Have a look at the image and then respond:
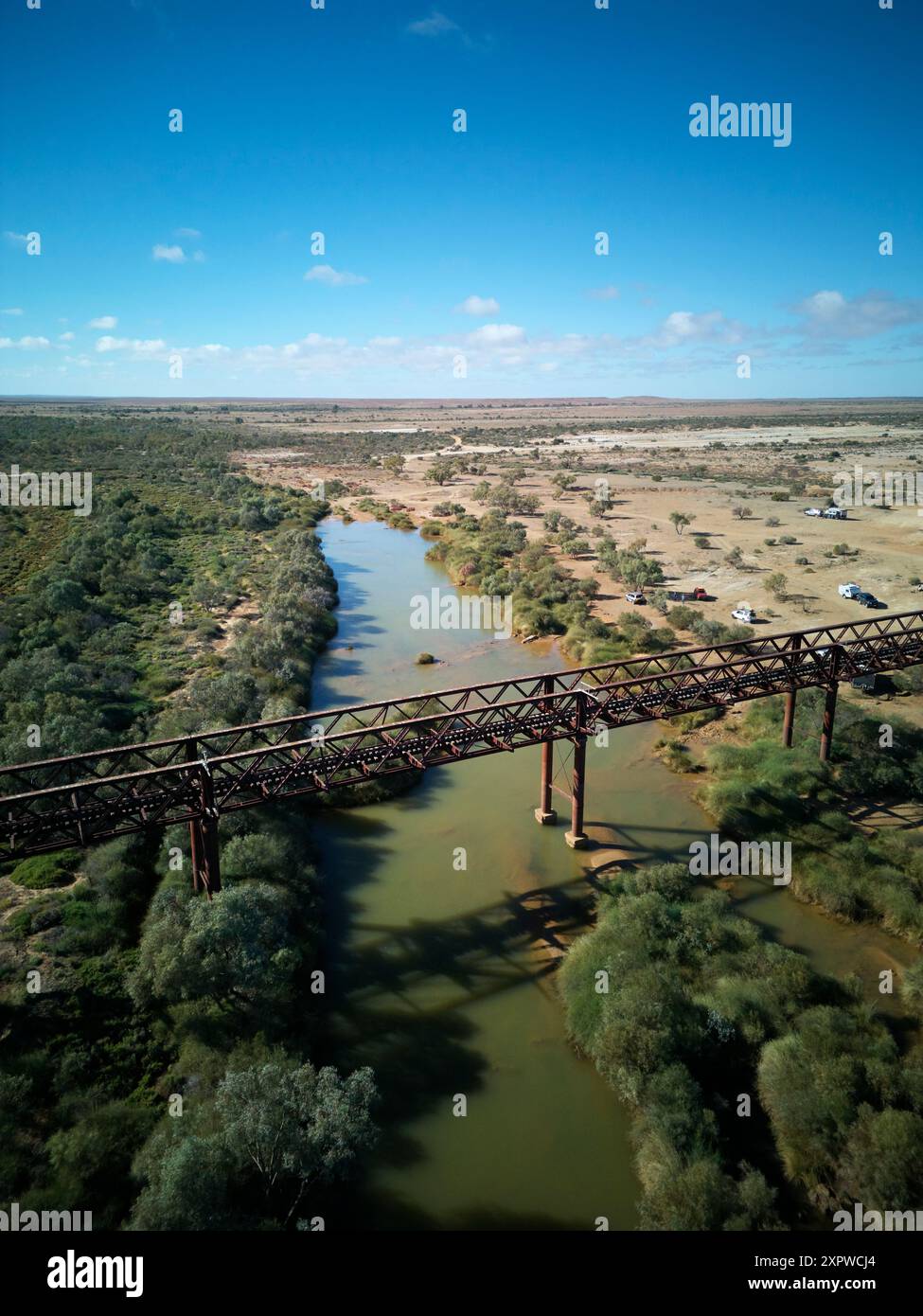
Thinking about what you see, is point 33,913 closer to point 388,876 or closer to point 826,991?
point 388,876

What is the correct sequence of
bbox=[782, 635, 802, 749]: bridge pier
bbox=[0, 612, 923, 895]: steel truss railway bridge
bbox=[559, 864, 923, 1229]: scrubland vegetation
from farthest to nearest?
1. bbox=[782, 635, 802, 749]: bridge pier
2. bbox=[0, 612, 923, 895]: steel truss railway bridge
3. bbox=[559, 864, 923, 1229]: scrubland vegetation

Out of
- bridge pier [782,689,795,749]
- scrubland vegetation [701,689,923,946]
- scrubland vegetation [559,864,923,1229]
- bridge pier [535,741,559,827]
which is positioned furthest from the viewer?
bridge pier [782,689,795,749]

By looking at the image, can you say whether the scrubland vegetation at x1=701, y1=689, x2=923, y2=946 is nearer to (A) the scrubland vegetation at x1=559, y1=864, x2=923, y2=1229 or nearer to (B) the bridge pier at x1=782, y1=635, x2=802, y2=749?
(B) the bridge pier at x1=782, y1=635, x2=802, y2=749

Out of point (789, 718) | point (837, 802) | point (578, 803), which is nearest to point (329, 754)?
point (578, 803)

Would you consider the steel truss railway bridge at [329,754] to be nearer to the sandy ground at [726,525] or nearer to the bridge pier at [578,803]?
the bridge pier at [578,803]

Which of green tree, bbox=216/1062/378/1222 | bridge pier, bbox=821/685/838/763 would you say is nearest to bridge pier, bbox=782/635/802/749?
bridge pier, bbox=821/685/838/763

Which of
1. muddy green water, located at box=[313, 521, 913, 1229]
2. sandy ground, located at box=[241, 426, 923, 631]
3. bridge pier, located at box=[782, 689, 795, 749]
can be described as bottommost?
muddy green water, located at box=[313, 521, 913, 1229]

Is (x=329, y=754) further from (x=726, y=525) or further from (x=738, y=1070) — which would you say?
(x=726, y=525)
